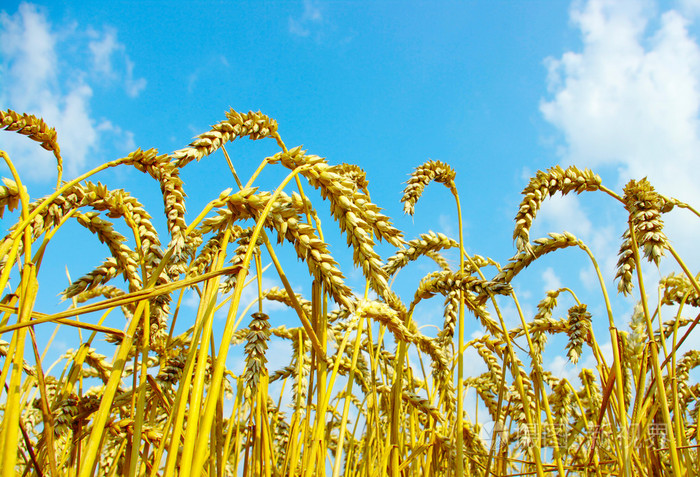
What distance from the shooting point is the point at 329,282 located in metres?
1.43

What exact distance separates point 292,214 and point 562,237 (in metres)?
1.65

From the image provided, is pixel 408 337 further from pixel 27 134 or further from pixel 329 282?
pixel 27 134

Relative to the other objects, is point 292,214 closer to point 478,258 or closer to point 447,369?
point 447,369

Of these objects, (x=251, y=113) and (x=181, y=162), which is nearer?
(x=181, y=162)

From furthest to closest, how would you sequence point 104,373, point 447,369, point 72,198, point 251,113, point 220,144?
point 447,369 < point 104,373 < point 251,113 < point 72,198 < point 220,144

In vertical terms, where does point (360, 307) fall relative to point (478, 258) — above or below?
below

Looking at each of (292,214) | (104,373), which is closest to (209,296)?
(292,214)

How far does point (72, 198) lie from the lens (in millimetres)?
1840

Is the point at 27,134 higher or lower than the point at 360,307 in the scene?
higher

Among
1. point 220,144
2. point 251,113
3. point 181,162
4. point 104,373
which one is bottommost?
point 104,373

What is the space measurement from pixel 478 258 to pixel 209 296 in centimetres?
249

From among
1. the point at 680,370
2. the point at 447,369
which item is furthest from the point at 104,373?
the point at 680,370

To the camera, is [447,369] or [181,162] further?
[447,369]

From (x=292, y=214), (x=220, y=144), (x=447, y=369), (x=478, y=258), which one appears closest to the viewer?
(x=292, y=214)
